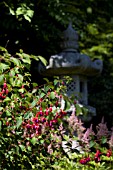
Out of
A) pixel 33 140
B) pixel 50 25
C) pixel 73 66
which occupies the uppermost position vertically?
pixel 50 25

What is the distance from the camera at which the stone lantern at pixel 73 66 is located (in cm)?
496

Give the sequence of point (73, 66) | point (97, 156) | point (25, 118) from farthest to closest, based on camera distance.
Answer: point (73, 66) → point (97, 156) → point (25, 118)

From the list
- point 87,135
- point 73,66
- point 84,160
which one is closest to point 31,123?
point 87,135

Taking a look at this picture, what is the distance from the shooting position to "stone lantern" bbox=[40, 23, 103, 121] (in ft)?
16.3

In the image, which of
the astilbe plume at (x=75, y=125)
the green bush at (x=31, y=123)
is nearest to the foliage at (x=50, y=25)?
the astilbe plume at (x=75, y=125)

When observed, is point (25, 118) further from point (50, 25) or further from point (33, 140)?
point (50, 25)

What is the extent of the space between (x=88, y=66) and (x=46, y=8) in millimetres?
1075

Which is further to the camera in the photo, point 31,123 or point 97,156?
point 97,156

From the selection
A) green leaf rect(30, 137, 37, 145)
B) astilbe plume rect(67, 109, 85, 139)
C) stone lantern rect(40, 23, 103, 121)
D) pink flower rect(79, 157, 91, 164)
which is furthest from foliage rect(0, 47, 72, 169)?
stone lantern rect(40, 23, 103, 121)

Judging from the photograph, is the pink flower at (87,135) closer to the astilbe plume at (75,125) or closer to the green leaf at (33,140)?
the astilbe plume at (75,125)

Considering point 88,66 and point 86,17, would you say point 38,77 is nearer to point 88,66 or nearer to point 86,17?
point 88,66

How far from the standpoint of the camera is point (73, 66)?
4934mm

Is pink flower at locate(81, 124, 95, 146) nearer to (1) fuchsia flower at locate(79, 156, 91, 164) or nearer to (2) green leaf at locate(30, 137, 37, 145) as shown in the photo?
(1) fuchsia flower at locate(79, 156, 91, 164)

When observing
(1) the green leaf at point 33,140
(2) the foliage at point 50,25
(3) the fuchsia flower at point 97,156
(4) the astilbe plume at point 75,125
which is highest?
(2) the foliage at point 50,25
